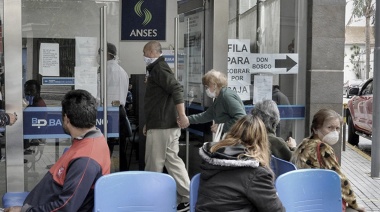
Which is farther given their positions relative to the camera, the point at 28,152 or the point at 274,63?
the point at 274,63

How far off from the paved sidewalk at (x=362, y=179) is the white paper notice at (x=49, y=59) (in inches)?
163

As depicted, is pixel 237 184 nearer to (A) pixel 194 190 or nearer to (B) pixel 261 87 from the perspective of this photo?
(A) pixel 194 190

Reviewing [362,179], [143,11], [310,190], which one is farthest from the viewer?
[143,11]

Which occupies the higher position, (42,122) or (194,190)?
(42,122)

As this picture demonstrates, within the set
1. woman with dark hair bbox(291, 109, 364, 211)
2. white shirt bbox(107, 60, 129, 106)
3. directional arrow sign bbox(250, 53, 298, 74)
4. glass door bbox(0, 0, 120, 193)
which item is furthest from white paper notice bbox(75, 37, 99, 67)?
woman with dark hair bbox(291, 109, 364, 211)

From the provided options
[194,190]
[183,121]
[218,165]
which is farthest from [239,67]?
[218,165]

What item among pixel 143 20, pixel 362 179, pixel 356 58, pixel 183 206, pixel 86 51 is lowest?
pixel 362 179

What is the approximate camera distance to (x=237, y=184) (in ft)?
11.2

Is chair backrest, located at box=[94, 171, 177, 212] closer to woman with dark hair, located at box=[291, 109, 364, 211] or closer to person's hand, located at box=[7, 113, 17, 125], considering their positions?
woman with dark hair, located at box=[291, 109, 364, 211]

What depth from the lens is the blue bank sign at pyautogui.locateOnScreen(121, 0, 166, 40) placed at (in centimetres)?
1050

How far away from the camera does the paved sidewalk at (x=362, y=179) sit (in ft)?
25.5

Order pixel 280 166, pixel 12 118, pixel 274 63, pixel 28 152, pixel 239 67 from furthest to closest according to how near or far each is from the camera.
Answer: pixel 274 63 < pixel 239 67 < pixel 28 152 < pixel 12 118 < pixel 280 166

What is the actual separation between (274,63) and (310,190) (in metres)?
3.54

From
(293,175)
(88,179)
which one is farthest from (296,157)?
(88,179)
